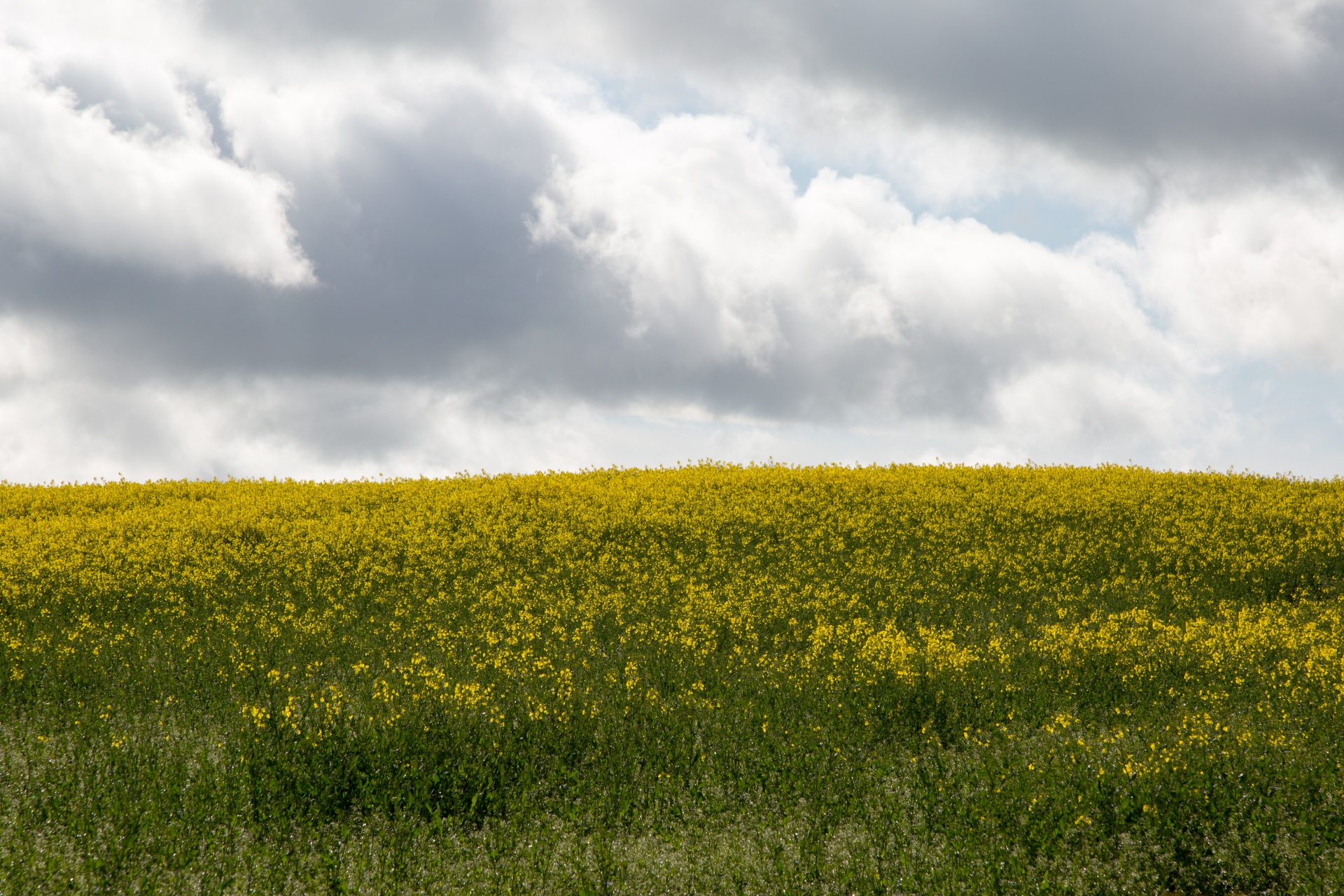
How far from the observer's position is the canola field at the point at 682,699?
26.5ft

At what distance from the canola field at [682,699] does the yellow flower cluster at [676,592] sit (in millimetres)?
91

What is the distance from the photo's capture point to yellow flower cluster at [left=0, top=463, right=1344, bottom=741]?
12031 mm

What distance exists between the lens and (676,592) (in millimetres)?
16219

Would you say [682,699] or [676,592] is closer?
[682,699]

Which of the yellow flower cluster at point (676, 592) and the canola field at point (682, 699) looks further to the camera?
the yellow flower cluster at point (676, 592)

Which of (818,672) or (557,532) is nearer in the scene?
(818,672)

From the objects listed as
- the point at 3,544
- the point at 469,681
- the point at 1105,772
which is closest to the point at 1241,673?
the point at 1105,772

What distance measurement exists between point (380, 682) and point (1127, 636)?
35.5 ft

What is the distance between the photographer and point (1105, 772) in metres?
8.93

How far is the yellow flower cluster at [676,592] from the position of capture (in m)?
12.0

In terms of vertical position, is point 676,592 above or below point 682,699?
above

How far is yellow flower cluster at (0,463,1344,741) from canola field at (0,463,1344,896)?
0.09 meters

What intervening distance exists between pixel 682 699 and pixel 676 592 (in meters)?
4.65

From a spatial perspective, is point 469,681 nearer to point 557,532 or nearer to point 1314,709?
point 557,532
